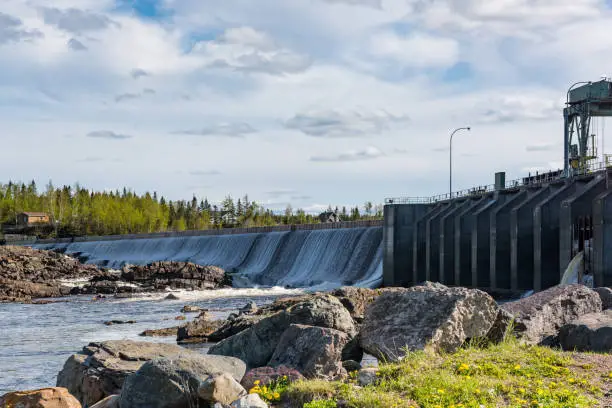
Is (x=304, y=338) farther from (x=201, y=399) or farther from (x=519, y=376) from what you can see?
(x=519, y=376)

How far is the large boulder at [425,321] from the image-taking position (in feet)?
34.5

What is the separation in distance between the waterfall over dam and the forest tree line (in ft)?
195

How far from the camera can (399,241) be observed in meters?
50.6

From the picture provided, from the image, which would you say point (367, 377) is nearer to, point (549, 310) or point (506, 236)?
point (549, 310)

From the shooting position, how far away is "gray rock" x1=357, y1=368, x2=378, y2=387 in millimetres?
9047

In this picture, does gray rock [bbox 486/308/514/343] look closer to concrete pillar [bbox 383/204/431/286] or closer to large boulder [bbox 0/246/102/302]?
large boulder [bbox 0/246/102/302]

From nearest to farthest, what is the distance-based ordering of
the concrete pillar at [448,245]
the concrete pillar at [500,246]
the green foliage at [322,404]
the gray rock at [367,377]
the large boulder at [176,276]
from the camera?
the green foliage at [322,404]
the gray rock at [367,377]
the concrete pillar at [500,246]
the concrete pillar at [448,245]
the large boulder at [176,276]

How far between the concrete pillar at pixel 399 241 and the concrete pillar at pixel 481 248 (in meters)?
7.51

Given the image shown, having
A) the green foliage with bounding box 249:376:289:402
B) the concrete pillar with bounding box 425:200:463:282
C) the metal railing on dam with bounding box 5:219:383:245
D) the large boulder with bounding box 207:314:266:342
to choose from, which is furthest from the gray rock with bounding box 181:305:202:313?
the green foliage with bounding box 249:376:289:402

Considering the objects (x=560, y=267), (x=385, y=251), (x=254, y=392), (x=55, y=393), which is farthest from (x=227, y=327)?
(x=385, y=251)

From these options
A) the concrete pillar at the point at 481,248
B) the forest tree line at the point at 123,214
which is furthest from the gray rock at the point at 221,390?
the forest tree line at the point at 123,214

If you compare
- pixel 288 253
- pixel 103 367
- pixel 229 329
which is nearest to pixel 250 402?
pixel 103 367

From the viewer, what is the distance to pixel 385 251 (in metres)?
50.3

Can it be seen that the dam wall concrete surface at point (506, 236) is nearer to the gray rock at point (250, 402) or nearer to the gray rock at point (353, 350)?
the gray rock at point (353, 350)
